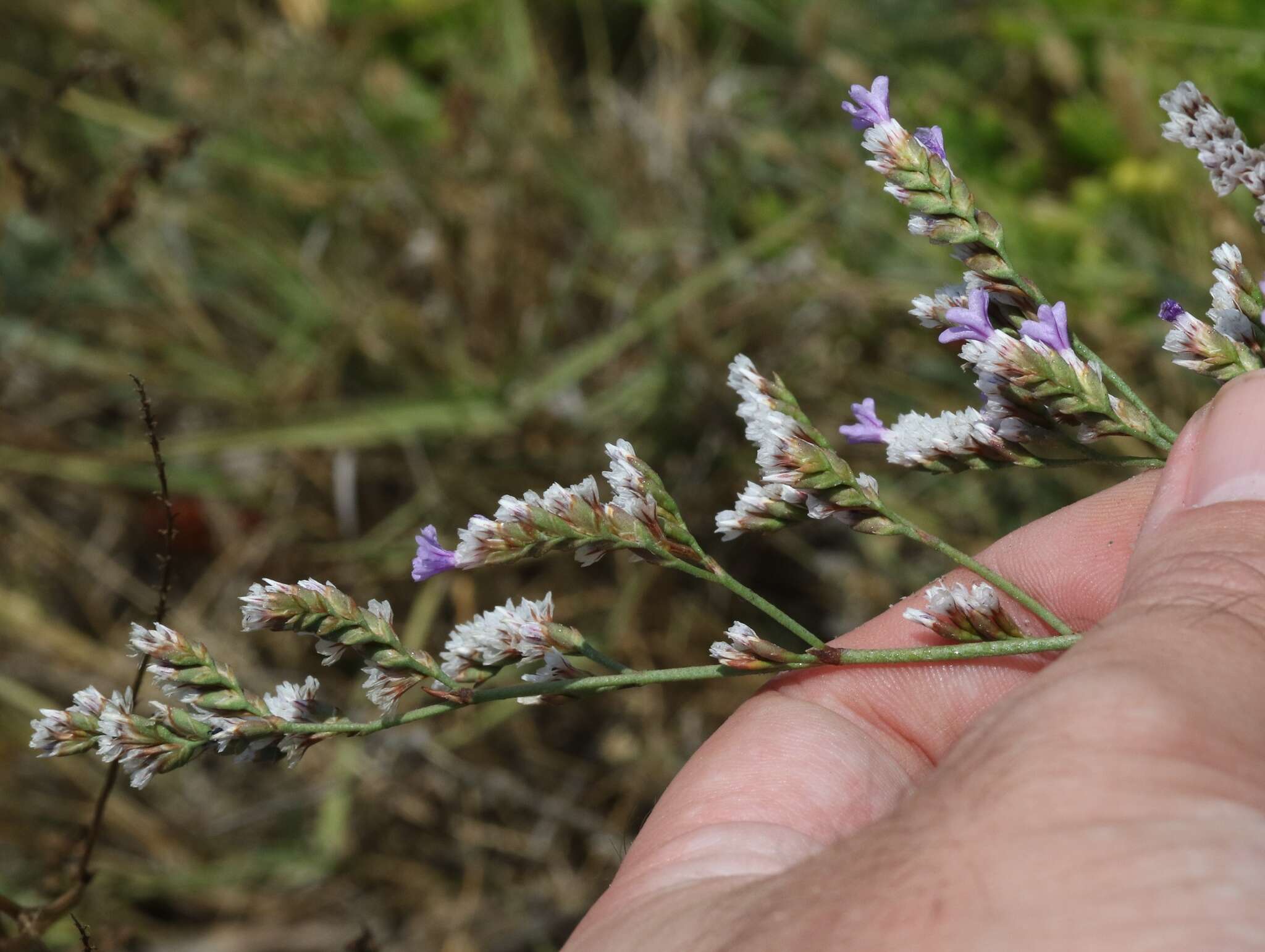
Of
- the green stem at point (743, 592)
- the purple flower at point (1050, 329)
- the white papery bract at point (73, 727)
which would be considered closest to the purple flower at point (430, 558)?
the green stem at point (743, 592)

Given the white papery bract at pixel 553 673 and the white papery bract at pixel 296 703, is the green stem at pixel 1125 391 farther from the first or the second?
the white papery bract at pixel 296 703

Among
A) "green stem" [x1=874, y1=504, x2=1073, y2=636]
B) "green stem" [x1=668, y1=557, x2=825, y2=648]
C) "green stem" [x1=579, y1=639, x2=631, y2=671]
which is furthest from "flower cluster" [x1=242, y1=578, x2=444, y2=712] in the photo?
"green stem" [x1=874, y1=504, x2=1073, y2=636]

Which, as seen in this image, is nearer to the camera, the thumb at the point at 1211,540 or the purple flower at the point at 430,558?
the thumb at the point at 1211,540

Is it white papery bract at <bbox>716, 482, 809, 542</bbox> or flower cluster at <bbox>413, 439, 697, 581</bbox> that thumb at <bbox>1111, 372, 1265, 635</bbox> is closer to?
white papery bract at <bbox>716, 482, 809, 542</bbox>

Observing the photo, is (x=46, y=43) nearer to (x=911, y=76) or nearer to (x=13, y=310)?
(x=13, y=310)

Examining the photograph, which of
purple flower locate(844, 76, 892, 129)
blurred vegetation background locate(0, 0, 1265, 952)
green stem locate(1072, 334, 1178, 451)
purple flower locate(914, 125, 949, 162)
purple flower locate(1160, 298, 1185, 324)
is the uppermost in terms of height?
purple flower locate(844, 76, 892, 129)

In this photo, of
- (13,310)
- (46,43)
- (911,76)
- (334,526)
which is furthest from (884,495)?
(46,43)

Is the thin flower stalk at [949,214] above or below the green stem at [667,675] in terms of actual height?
above
